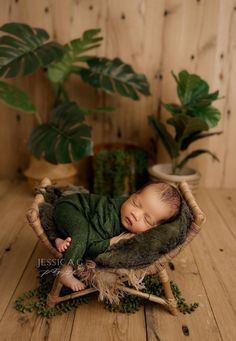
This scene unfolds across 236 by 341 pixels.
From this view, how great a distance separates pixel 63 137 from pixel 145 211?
2.79 feet

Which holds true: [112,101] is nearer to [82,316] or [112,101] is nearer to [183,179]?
[183,179]

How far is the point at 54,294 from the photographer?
4.71 feet

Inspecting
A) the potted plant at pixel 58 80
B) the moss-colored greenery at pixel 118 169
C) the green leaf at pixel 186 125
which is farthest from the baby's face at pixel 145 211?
the moss-colored greenery at pixel 118 169

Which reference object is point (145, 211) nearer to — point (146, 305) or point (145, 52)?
point (146, 305)

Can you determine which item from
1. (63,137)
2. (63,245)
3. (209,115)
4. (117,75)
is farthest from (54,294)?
(117,75)

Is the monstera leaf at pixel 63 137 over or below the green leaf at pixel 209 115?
below

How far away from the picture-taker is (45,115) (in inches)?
110

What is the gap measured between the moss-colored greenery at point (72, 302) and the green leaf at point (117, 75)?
1333 millimetres

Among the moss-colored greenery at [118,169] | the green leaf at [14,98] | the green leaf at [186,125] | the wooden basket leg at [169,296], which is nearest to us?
the wooden basket leg at [169,296]

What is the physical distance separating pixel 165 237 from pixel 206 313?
382 millimetres

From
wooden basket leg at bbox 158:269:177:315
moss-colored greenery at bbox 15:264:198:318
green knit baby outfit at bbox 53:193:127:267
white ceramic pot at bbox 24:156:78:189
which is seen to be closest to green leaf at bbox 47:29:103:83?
white ceramic pot at bbox 24:156:78:189

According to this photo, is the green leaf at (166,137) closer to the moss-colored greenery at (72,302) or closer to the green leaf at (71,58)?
the green leaf at (71,58)

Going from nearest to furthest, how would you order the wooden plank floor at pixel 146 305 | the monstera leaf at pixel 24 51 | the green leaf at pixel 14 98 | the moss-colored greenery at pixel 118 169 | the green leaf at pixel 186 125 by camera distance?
1. the wooden plank floor at pixel 146 305
2. the monstera leaf at pixel 24 51
3. the green leaf at pixel 14 98
4. the green leaf at pixel 186 125
5. the moss-colored greenery at pixel 118 169

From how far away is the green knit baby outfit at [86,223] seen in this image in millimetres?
1381
